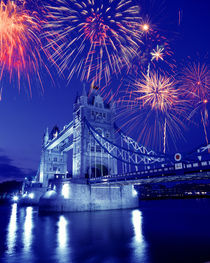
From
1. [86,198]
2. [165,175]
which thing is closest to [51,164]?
[86,198]

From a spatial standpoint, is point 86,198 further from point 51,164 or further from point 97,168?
point 51,164

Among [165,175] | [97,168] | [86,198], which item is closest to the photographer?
[165,175]

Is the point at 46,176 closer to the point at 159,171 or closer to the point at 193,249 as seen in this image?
the point at 159,171

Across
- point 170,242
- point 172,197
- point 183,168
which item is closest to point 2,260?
point 170,242

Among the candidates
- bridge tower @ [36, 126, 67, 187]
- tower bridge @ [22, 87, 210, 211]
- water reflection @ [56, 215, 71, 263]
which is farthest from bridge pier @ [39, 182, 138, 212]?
bridge tower @ [36, 126, 67, 187]

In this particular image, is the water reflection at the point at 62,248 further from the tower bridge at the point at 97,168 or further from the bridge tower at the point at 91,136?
the bridge tower at the point at 91,136

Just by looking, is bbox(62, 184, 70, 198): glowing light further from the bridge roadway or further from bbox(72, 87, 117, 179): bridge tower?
bbox(72, 87, 117, 179): bridge tower

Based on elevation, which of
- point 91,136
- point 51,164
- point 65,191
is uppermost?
point 91,136
